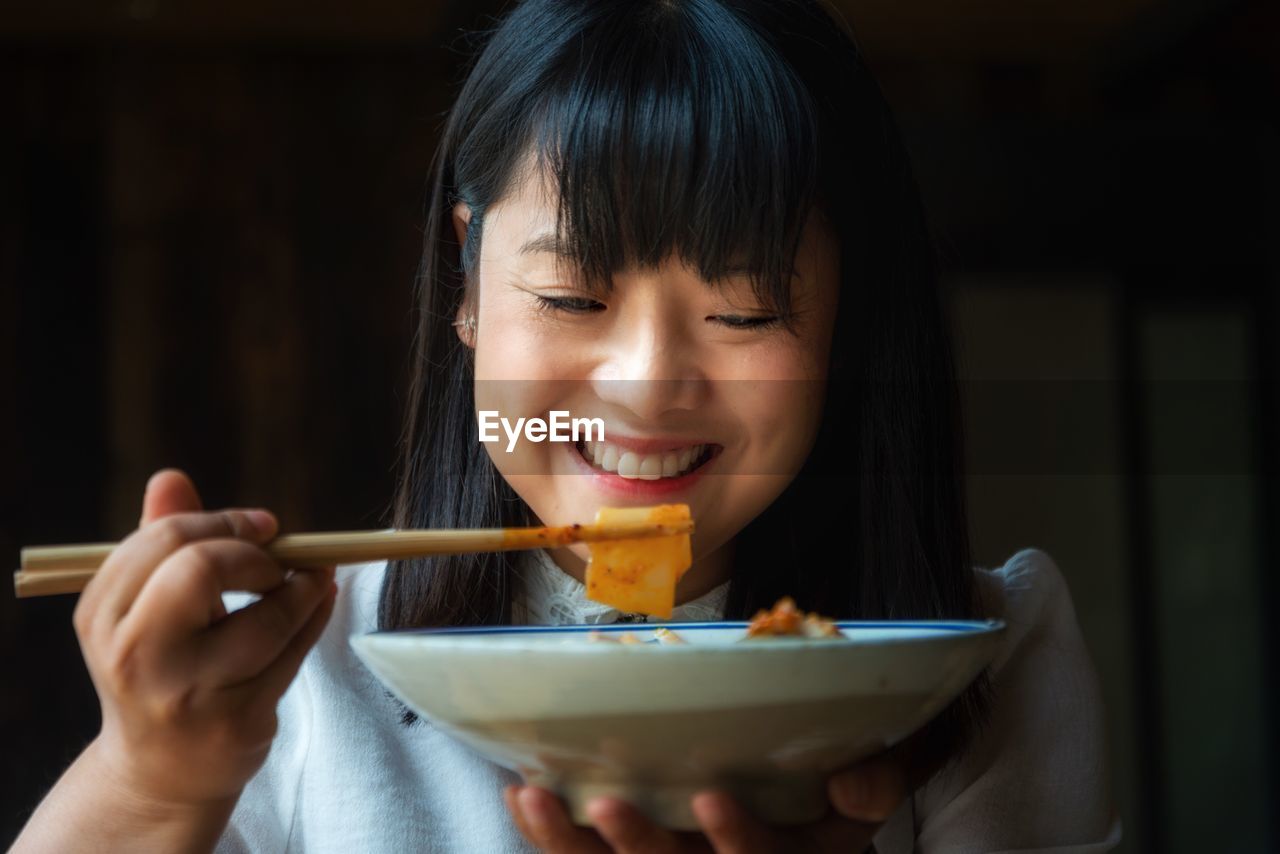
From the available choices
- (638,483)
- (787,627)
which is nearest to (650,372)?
(638,483)

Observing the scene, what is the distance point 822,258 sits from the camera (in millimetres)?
1059

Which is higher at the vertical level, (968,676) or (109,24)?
(109,24)

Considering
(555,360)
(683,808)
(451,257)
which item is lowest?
(683,808)

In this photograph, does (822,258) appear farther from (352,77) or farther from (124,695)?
(352,77)

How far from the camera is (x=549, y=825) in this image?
0.71 meters

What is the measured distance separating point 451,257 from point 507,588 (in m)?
0.32

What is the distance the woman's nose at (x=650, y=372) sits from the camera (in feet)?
3.08

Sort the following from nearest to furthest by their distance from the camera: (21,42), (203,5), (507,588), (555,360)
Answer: (555,360), (507,588), (203,5), (21,42)

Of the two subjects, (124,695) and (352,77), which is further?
(352,77)

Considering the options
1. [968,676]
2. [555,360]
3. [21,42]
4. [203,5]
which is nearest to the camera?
[968,676]

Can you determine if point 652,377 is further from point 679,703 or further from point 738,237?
point 679,703

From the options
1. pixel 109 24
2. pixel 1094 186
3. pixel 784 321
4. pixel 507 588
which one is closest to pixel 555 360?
pixel 784 321

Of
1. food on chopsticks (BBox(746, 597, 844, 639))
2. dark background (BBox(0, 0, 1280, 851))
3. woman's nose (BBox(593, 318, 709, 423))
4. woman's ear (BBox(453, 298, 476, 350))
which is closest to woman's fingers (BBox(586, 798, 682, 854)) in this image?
food on chopsticks (BBox(746, 597, 844, 639))

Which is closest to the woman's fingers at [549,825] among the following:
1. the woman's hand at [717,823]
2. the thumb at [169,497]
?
the woman's hand at [717,823]
